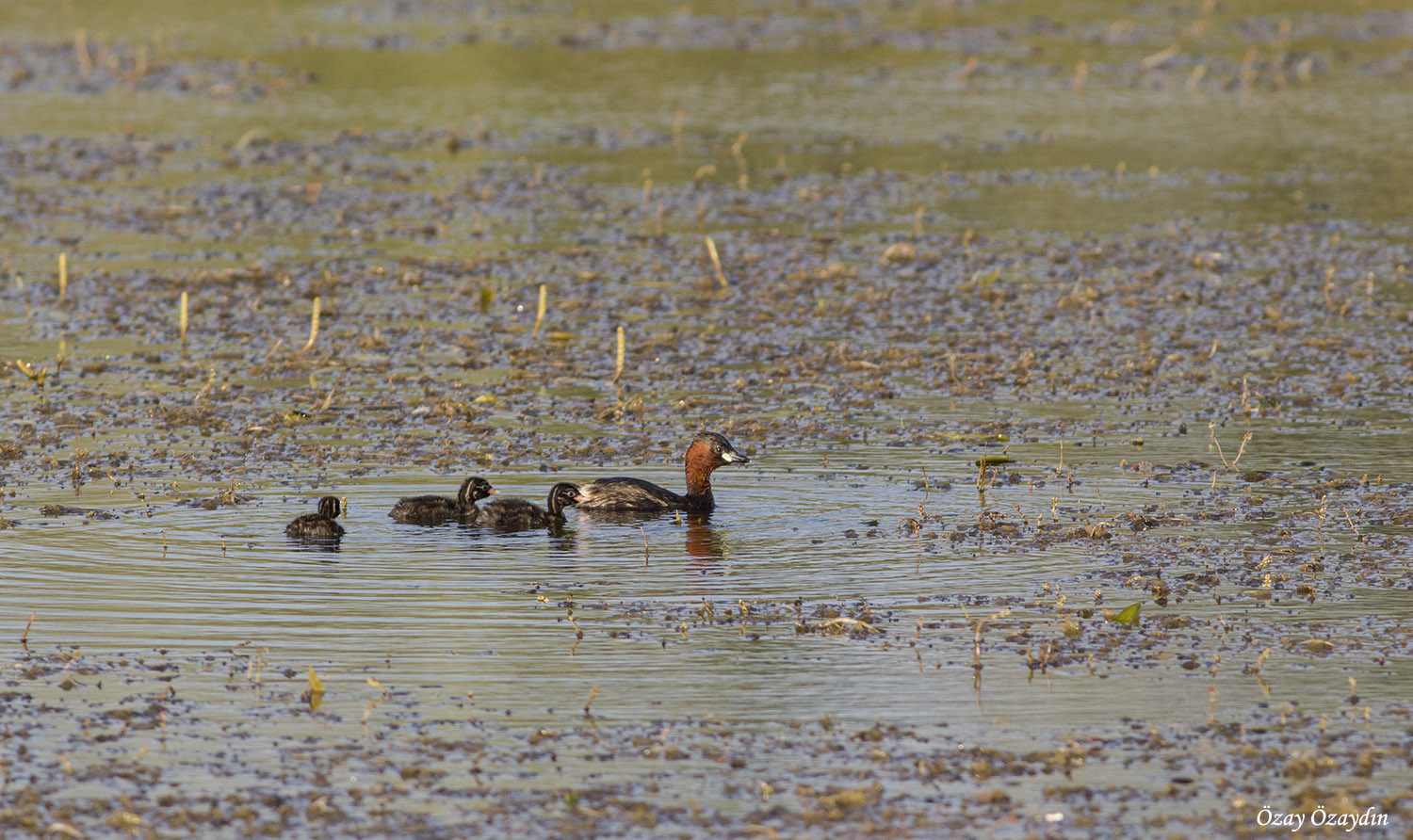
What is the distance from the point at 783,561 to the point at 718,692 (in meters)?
3.25

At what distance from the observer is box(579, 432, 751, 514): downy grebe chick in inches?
601

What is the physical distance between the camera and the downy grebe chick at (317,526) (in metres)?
14.1

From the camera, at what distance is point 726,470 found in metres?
17.0

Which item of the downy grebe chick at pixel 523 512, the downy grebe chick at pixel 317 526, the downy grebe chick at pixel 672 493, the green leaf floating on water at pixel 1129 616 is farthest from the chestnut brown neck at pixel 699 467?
the green leaf floating on water at pixel 1129 616

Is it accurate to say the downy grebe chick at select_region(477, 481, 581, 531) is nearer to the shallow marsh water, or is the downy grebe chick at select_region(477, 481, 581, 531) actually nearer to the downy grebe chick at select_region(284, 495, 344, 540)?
the shallow marsh water

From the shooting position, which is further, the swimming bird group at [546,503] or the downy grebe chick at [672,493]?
the downy grebe chick at [672,493]

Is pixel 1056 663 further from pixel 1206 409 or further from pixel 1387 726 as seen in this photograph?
pixel 1206 409

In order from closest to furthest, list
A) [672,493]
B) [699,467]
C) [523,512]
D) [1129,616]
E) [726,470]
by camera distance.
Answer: [1129,616] < [523,512] < [672,493] < [699,467] < [726,470]

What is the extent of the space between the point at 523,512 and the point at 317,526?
1.69m

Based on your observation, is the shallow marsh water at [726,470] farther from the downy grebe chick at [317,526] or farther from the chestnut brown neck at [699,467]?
the chestnut brown neck at [699,467]

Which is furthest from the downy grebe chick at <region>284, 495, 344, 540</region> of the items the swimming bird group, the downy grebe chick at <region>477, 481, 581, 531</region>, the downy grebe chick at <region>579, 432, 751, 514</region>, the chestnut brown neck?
the chestnut brown neck

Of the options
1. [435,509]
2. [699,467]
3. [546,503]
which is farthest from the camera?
[699,467]

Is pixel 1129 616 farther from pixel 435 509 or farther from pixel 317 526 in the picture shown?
pixel 317 526

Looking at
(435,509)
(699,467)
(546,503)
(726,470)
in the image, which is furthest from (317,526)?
(726,470)
